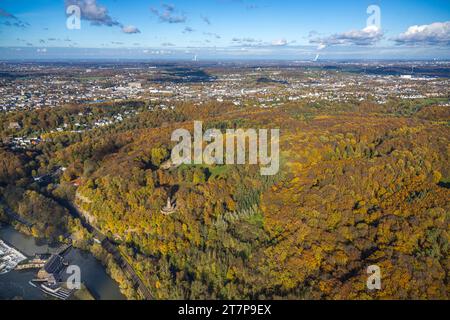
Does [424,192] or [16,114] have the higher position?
[16,114]

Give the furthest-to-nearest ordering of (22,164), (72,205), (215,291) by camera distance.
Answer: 1. (22,164)
2. (72,205)
3. (215,291)

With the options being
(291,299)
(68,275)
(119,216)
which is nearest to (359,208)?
(291,299)

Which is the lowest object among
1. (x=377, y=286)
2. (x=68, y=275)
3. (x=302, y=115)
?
(x=68, y=275)

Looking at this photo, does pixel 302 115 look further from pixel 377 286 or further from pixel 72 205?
pixel 377 286

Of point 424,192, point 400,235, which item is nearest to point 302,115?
point 424,192

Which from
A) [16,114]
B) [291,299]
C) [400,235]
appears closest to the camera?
[291,299]

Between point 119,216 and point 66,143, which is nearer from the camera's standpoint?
point 119,216
